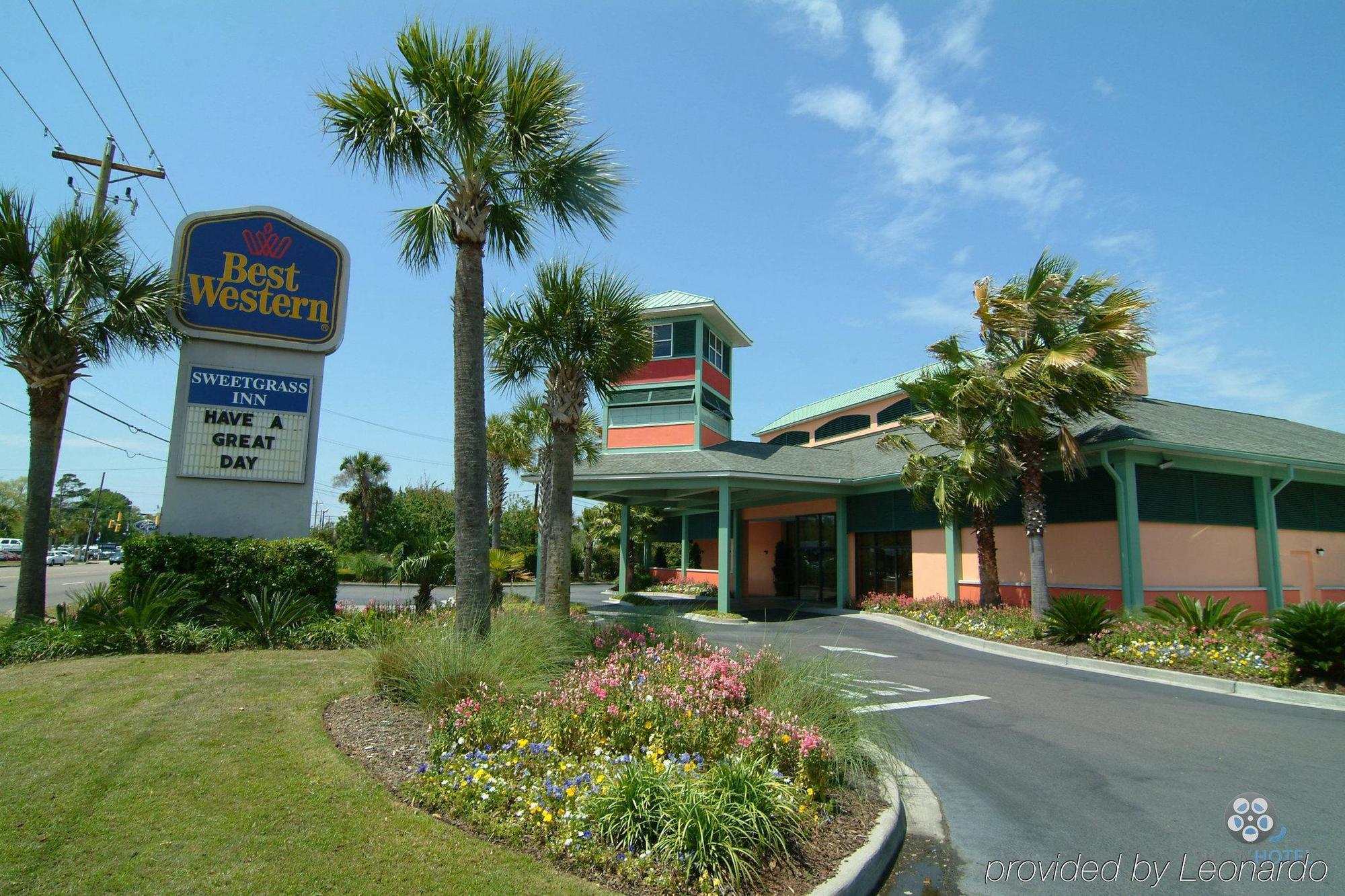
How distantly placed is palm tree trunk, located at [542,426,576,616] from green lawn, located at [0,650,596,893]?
4.27m

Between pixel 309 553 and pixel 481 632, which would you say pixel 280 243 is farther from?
pixel 481 632

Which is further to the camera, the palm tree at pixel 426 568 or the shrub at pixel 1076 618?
the palm tree at pixel 426 568

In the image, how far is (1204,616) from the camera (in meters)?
12.8

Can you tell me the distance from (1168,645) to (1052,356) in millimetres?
5404

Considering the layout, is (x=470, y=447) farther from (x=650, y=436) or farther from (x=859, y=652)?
(x=650, y=436)

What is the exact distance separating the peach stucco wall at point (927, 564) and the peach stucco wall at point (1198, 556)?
4.81 m

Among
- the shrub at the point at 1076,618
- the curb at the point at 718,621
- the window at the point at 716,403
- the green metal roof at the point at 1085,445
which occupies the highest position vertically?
the window at the point at 716,403

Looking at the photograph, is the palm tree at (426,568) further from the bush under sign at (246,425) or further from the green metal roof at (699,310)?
the green metal roof at (699,310)

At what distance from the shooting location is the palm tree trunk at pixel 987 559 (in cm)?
1686

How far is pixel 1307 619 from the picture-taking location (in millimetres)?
10148

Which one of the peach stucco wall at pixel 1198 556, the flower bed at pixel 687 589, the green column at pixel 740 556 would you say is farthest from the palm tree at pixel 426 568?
the green column at pixel 740 556

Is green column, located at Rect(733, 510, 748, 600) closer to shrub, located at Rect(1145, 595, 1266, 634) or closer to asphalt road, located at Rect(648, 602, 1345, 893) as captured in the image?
shrub, located at Rect(1145, 595, 1266, 634)

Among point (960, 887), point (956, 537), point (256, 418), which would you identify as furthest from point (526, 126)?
point (956, 537)

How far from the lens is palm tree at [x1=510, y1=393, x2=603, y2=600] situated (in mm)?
18391
